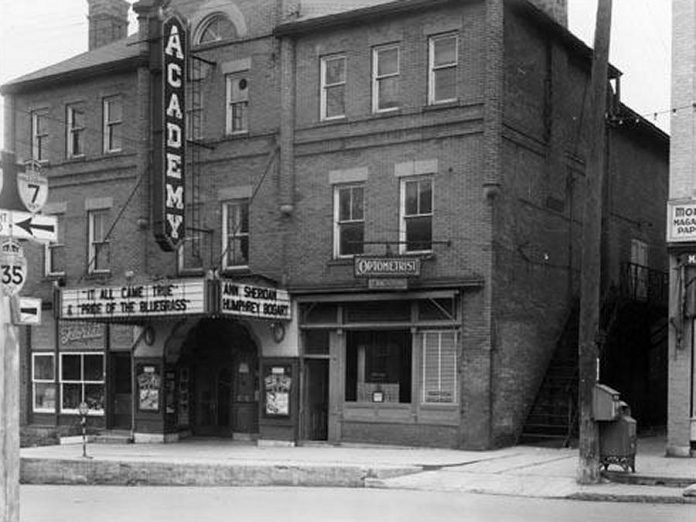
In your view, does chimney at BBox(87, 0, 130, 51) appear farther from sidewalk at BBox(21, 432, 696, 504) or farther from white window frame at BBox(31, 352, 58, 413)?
sidewalk at BBox(21, 432, 696, 504)

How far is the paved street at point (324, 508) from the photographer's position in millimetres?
13453

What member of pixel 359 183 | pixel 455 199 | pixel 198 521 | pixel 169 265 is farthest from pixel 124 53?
pixel 198 521

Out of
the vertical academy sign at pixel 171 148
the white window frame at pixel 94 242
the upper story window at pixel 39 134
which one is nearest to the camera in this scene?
the vertical academy sign at pixel 171 148

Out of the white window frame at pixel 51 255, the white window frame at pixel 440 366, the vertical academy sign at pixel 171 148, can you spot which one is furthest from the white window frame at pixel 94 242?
the white window frame at pixel 440 366

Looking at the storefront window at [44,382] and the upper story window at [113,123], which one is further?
the storefront window at [44,382]

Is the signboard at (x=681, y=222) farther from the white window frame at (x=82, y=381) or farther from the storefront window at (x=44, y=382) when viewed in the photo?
the storefront window at (x=44, y=382)

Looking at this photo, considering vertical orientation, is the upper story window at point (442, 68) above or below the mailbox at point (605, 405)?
above

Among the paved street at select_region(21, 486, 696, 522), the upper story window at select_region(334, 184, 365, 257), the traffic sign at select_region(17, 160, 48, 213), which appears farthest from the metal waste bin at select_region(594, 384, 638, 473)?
the traffic sign at select_region(17, 160, 48, 213)

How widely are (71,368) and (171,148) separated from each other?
834 cm

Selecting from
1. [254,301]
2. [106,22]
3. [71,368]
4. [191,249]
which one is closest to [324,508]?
[254,301]

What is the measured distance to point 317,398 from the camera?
81.6 ft

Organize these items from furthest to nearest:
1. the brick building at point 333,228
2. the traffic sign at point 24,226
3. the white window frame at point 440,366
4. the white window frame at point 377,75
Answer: the white window frame at point 377,75, the brick building at point 333,228, the white window frame at point 440,366, the traffic sign at point 24,226

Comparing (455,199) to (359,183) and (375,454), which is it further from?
(375,454)

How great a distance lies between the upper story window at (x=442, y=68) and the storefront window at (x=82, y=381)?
490 inches
